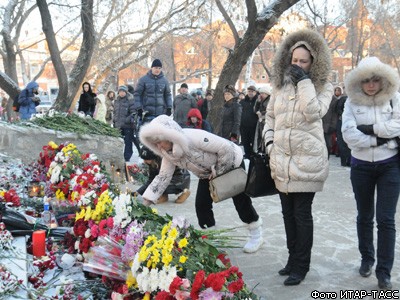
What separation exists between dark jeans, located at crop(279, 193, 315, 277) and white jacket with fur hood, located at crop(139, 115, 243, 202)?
750mm

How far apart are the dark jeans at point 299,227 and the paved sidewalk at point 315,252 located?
0.21 m

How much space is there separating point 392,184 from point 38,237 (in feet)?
9.37

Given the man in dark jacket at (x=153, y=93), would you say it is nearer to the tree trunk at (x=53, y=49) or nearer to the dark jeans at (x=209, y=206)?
the tree trunk at (x=53, y=49)

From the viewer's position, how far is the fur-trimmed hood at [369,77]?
400 centimetres

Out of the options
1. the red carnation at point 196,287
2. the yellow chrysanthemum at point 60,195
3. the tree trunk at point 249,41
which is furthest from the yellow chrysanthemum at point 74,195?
the tree trunk at point 249,41

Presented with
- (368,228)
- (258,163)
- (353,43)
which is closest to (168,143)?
(258,163)

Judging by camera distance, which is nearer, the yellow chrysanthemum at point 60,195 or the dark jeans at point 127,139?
the yellow chrysanthemum at point 60,195

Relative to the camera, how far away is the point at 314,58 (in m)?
3.96

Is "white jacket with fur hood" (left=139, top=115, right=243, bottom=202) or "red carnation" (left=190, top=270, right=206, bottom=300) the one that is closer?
"red carnation" (left=190, top=270, right=206, bottom=300)

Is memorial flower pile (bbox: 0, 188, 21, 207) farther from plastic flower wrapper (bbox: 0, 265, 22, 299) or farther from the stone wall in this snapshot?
the stone wall

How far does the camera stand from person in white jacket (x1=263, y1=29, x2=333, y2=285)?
3865 mm

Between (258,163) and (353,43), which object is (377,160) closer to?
(258,163)

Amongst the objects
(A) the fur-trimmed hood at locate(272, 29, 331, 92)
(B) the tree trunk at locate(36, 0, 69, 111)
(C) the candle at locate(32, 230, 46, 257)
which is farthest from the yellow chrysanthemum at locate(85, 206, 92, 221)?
(B) the tree trunk at locate(36, 0, 69, 111)

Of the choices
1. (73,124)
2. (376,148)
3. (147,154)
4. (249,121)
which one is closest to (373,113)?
(376,148)
